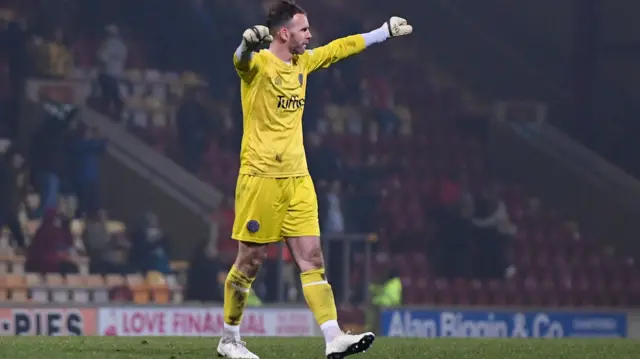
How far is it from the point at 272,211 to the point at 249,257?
357mm

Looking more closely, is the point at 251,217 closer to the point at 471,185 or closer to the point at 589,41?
the point at 471,185

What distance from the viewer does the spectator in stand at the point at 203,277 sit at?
18625 mm

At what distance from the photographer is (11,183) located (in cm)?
1939

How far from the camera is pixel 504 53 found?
24.4 metres

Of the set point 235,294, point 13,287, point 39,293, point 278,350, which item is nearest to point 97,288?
point 39,293

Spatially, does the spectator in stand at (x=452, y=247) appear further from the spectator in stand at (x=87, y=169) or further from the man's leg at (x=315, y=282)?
the man's leg at (x=315, y=282)

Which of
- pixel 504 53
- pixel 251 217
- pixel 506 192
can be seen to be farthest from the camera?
pixel 504 53

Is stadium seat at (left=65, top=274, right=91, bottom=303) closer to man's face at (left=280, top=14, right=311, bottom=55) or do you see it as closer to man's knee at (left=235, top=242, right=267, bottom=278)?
man's knee at (left=235, top=242, right=267, bottom=278)

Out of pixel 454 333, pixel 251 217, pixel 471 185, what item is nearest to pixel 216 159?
pixel 471 185

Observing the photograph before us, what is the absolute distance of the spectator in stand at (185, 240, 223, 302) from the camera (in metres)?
18.6

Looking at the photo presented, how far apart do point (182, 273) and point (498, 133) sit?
7181 mm

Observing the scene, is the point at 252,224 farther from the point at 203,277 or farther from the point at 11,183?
the point at 11,183

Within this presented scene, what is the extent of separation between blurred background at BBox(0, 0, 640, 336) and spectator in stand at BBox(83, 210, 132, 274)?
32 mm

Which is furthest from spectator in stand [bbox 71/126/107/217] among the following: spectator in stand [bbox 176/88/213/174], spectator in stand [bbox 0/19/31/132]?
spectator in stand [bbox 176/88/213/174]
